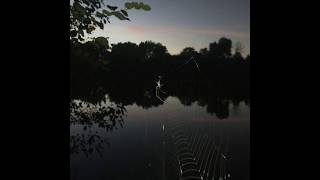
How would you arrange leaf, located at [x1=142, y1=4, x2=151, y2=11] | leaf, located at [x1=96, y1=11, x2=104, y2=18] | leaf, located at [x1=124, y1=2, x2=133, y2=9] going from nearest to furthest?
leaf, located at [x1=142, y1=4, x2=151, y2=11] → leaf, located at [x1=124, y1=2, x2=133, y2=9] → leaf, located at [x1=96, y1=11, x2=104, y2=18]

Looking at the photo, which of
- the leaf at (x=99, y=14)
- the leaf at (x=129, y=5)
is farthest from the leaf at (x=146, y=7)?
the leaf at (x=99, y=14)

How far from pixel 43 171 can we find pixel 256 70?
1.26 metres

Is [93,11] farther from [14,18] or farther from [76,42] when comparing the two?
[14,18]

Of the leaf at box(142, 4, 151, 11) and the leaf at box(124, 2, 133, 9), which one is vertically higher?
the leaf at box(124, 2, 133, 9)

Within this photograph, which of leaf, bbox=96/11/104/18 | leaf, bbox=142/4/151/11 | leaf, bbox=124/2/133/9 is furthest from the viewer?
leaf, bbox=96/11/104/18

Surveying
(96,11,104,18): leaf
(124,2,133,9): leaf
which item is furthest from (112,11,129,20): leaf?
(96,11,104,18): leaf

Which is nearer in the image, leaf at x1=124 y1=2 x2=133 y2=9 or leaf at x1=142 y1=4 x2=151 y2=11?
leaf at x1=142 y1=4 x2=151 y2=11

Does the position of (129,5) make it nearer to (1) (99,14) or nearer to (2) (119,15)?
(2) (119,15)

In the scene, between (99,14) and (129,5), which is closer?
(129,5)

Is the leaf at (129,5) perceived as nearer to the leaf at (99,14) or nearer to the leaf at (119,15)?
the leaf at (119,15)

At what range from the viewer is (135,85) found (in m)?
5.33

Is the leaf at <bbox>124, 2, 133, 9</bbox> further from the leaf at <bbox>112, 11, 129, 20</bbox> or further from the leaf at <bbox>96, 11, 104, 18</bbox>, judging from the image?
the leaf at <bbox>96, 11, 104, 18</bbox>

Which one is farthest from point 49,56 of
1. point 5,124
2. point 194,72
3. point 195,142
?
point 194,72

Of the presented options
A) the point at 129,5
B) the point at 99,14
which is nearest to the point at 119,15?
the point at 129,5
